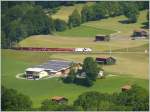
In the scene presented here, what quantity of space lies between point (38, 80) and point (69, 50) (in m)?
14.8

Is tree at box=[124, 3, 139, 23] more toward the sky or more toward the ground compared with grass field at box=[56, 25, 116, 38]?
more toward the sky

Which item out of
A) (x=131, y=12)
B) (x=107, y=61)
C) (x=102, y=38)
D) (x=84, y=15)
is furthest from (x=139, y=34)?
(x=107, y=61)

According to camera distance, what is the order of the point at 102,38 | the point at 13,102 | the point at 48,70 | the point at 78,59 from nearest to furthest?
the point at 13,102 → the point at 48,70 → the point at 78,59 → the point at 102,38

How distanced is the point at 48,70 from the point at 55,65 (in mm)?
2569

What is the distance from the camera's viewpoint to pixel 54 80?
51250mm

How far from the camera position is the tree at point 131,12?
8475cm

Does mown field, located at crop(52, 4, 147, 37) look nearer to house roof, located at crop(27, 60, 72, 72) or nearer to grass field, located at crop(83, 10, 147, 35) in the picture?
grass field, located at crop(83, 10, 147, 35)

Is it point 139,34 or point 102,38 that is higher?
point 139,34

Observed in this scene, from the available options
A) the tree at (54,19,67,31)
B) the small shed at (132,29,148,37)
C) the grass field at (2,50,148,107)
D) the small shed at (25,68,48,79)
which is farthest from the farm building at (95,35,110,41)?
the small shed at (25,68,48,79)

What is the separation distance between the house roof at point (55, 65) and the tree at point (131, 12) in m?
28.3

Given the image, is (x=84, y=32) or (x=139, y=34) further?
(x=84, y=32)

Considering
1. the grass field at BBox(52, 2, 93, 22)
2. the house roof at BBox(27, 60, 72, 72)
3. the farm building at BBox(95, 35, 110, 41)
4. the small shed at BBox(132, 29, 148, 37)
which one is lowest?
the house roof at BBox(27, 60, 72, 72)

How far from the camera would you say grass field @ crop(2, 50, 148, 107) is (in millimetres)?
47125

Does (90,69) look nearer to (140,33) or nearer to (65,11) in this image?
(140,33)
